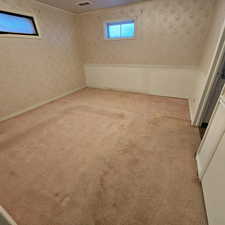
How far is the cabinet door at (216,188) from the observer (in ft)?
2.72

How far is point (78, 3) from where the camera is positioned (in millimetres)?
2820

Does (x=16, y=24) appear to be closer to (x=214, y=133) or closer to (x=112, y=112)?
(x=112, y=112)

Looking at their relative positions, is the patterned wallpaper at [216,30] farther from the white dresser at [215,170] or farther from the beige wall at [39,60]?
the beige wall at [39,60]

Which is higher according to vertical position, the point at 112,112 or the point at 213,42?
the point at 213,42

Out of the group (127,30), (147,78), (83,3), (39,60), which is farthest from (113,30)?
(39,60)

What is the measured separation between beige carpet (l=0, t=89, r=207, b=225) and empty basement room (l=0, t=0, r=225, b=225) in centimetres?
1

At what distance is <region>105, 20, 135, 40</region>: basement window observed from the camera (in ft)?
10.7

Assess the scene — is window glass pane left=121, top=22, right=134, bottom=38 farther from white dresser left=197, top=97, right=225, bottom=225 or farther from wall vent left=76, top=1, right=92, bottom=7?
white dresser left=197, top=97, right=225, bottom=225

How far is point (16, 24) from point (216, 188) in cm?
414

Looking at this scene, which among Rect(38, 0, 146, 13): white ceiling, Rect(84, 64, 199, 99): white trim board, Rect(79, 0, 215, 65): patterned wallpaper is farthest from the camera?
Rect(84, 64, 199, 99): white trim board

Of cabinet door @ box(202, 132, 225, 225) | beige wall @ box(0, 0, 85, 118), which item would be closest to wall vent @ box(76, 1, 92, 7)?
beige wall @ box(0, 0, 85, 118)

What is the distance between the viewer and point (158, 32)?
2967 millimetres

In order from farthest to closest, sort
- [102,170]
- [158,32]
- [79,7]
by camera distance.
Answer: [79,7] → [158,32] → [102,170]

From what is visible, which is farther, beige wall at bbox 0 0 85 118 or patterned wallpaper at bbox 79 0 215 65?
patterned wallpaper at bbox 79 0 215 65
